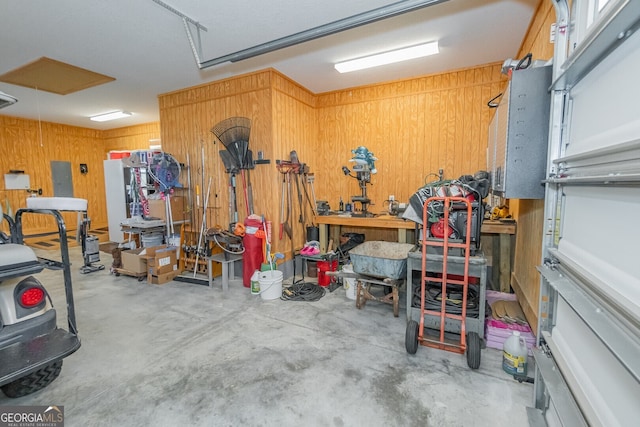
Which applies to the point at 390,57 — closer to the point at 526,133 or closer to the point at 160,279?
the point at 526,133

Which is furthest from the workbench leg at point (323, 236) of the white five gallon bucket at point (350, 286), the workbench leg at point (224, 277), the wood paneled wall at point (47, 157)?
the wood paneled wall at point (47, 157)

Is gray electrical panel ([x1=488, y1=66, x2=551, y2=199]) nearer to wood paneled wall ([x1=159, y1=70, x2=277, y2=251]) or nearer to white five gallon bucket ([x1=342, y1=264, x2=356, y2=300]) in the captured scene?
white five gallon bucket ([x1=342, y1=264, x2=356, y2=300])

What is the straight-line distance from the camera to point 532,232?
2.68m

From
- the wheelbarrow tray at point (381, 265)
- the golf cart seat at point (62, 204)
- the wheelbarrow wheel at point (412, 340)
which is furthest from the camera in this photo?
the wheelbarrow tray at point (381, 265)

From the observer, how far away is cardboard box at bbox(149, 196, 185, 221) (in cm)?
455

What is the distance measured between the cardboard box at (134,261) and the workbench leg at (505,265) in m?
4.91

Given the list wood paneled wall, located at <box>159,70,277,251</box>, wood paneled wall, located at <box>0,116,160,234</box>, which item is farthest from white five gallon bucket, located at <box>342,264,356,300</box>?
wood paneled wall, located at <box>0,116,160,234</box>

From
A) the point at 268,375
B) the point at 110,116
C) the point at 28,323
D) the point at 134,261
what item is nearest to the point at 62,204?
the point at 28,323

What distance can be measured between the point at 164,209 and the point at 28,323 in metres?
2.90

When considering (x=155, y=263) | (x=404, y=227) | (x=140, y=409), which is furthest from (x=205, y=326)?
(x=404, y=227)

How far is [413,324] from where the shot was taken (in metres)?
2.43

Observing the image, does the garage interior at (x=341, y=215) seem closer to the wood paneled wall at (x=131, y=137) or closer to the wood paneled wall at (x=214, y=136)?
the wood paneled wall at (x=214, y=136)

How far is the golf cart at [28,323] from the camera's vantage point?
1674 millimetres

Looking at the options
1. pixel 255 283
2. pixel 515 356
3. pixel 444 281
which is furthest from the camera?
pixel 255 283
